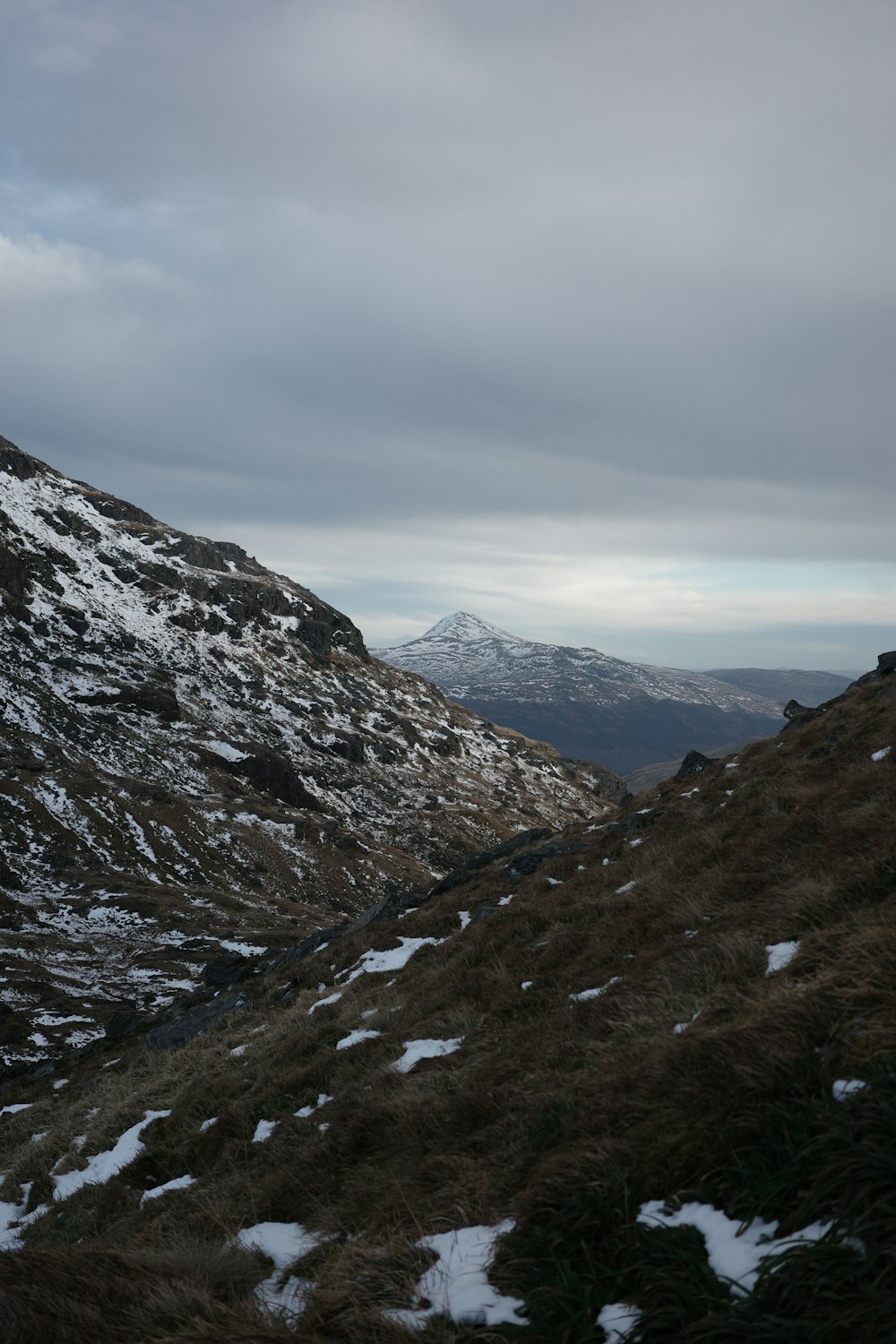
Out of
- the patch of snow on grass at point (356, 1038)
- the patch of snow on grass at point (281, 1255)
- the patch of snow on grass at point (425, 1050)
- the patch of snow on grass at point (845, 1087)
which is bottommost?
the patch of snow on grass at point (356, 1038)

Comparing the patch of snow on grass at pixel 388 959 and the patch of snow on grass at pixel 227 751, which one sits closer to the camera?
the patch of snow on grass at pixel 388 959

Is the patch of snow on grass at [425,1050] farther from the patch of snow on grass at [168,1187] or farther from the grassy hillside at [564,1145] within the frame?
the patch of snow on grass at [168,1187]

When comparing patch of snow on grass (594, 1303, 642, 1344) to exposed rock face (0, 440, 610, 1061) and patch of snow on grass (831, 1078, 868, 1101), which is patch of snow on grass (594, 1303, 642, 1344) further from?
exposed rock face (0, 440, 610, 1061)

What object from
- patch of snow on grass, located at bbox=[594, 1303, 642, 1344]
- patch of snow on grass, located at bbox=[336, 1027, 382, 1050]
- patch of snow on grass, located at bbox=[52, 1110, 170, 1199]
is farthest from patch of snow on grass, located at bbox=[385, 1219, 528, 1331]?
patch of snow on grass, located at bbox=[52, 1110, 170, 1199]

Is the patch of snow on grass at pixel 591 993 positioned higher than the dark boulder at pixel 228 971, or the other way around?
the patch of snow on grass at pixel 591 993

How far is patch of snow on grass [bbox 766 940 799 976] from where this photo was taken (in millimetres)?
6224

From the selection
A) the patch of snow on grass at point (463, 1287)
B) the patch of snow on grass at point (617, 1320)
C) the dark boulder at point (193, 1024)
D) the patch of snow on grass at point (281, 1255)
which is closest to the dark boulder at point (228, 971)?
the dark boulder at point (193, 1024)

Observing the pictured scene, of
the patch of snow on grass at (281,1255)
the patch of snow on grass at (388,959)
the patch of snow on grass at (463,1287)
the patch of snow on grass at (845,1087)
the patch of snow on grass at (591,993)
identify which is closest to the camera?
the patch of snow on grass at (463,1287)

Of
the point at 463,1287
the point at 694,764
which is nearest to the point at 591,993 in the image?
the point at 463,1287

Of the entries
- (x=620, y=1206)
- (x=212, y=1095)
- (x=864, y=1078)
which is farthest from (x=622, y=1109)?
(x=212, y=1095)

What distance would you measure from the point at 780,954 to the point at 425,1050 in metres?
4.93

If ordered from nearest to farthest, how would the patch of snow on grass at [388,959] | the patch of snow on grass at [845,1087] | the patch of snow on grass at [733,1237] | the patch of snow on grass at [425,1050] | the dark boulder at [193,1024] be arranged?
the patch of snow on grass at [733,1237] < the patch of snow on grass at [845,1087] < the patch of snow on grass at [425,1050] < the patch of snow on grass at [388,959] < the dark boulder at [193,1024]

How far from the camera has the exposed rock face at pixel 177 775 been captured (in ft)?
174

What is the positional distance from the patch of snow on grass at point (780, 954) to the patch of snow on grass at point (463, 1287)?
3.17 m
